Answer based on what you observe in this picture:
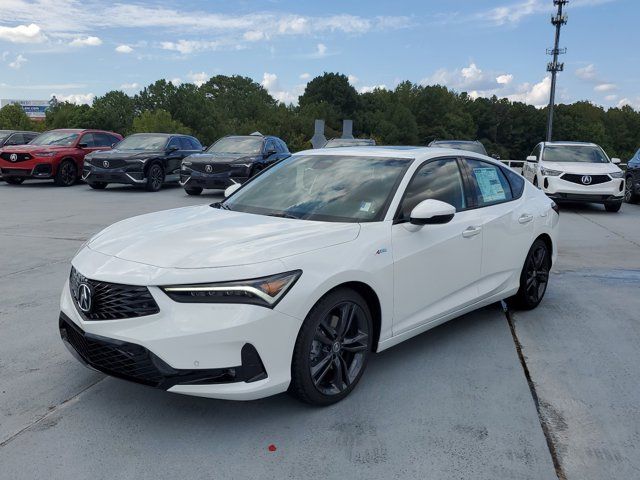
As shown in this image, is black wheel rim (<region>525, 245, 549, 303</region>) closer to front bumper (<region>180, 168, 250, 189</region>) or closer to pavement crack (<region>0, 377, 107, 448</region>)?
pavement crack (<region>0, 377, 107, 448</region>)

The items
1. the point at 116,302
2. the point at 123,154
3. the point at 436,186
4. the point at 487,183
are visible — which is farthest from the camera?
the point at 123,154

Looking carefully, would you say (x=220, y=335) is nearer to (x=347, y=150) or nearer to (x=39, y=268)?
(x=347, y=150)

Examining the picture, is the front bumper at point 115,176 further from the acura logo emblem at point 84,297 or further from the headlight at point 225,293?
the headlight at point 225,293

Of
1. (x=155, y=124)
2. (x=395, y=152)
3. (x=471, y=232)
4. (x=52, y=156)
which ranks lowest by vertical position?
(x=52, y=156)

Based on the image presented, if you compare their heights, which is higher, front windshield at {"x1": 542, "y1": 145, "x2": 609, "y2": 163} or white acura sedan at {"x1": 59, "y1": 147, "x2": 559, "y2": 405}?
front windshield at {"x1": 542, "y1": 145, "x2": 609, "y2": 163}

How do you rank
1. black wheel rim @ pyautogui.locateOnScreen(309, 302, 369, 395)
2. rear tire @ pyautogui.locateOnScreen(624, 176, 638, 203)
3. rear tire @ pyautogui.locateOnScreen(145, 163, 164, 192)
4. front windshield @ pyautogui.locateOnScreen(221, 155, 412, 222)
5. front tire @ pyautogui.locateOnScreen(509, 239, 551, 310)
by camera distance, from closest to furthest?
black wheel rim @ pyautogui.locateOnScreen(309, 302, 369, 395)
front windshield @ pyautogui.locateOnScreen(221, 155, 412, 222)
front tire @ pyautogui.locateOnScreen(509, 239, 551, 310)
rear tire @ pyautogui.locateOnScreen(624, 176, 638, 203)
rear tire @ pyautogui.locateOnScreen(145, 163, 164, 192)

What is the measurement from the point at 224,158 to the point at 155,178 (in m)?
2.69

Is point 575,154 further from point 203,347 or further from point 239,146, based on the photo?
point 203,347

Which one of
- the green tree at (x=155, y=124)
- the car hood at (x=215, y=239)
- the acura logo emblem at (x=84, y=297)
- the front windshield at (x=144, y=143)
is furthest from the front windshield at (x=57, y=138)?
the green tree at (x=155, y=124)

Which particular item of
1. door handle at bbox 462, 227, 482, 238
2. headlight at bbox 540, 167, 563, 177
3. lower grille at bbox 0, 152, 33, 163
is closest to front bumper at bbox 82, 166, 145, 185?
lower grille at bbox 0, 152, 33, 163

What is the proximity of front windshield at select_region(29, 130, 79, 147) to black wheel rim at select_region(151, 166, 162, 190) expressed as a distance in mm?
3037

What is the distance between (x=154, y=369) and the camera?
2914mm

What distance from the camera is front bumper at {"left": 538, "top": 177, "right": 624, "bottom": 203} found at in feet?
44.2

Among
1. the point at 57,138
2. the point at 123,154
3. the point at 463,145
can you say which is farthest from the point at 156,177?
the point at 463,145
